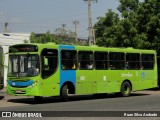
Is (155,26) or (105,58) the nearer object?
(105,58)

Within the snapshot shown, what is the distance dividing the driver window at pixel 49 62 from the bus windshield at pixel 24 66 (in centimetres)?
39

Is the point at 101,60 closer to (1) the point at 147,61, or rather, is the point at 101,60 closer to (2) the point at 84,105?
(1) the point at 147,61

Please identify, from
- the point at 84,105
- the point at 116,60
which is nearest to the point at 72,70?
the point at 84,105

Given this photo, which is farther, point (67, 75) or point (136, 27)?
point (136, 27)

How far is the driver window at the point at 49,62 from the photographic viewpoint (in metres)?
21.5

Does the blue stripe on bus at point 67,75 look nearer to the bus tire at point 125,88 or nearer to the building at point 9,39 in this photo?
the bus tire at point 125,88

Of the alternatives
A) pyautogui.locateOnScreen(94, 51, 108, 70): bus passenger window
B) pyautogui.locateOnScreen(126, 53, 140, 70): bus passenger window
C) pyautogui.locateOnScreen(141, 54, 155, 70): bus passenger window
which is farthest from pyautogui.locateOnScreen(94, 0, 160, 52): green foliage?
pyautogui.locateOnScreen(94, 51, 108, 70): bus passenger window

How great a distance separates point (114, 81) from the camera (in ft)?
85.4

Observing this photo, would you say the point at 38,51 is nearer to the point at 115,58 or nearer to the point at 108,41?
the point at 115,58

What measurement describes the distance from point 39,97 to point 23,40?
23.8m

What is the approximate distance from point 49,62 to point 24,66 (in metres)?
1.24

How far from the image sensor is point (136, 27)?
3691cm

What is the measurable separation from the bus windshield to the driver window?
389 millimetres

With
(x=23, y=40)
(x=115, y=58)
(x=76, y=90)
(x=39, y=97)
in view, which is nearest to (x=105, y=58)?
(x=115, y=58)
